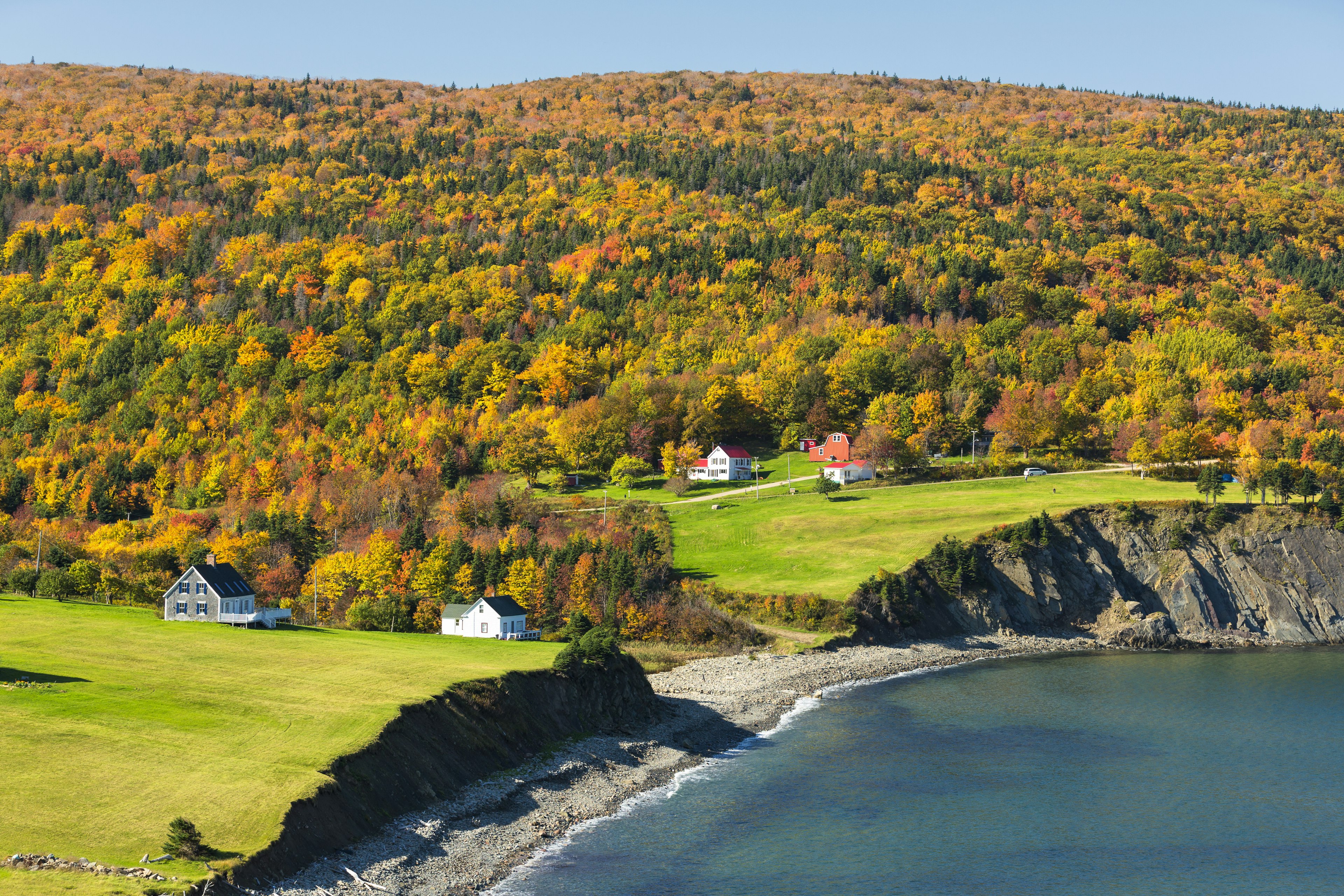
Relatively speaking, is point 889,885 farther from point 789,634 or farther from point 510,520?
point 510,520

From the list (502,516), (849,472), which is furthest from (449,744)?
(849,472)

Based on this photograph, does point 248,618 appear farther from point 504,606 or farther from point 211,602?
point 504,606

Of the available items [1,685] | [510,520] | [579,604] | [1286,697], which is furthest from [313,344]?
[1286,697]

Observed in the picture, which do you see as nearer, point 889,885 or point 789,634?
point 889,885

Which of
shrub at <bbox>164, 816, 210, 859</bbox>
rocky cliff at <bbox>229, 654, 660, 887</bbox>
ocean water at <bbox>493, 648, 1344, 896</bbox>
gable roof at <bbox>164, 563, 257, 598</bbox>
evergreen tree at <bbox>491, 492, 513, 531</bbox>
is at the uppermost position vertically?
evergreen tree at <bbox>491, 492, 513, 531</bbox>

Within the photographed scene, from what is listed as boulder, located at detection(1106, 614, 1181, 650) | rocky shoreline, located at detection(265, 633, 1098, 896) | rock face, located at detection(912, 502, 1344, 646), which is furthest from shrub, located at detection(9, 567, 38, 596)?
boulder, located at detection(1106, 614, 1181, 650)

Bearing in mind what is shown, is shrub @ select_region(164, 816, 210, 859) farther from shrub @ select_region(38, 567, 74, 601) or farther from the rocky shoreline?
shrub @ select_region(38, 567, 74, 601)

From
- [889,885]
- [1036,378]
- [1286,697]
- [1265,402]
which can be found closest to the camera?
[889,885]
